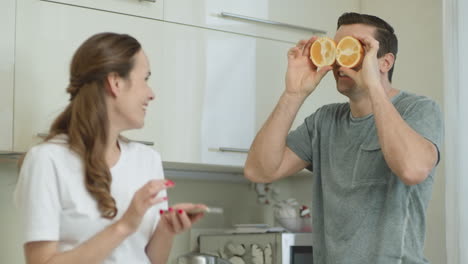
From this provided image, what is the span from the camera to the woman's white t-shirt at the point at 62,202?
1.45m

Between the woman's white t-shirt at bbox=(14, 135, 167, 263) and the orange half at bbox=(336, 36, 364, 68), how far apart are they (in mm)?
694

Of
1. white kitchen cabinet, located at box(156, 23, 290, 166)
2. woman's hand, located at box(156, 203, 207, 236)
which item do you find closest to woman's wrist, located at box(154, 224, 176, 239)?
woman's hand, located at box(156, 203, 207, 236)

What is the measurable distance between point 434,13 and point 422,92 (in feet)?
0.92

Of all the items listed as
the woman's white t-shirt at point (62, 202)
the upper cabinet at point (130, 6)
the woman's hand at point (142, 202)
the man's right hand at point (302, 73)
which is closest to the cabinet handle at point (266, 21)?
→ the upper cabinet at point (130, 6)

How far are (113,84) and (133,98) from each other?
52 millimetres

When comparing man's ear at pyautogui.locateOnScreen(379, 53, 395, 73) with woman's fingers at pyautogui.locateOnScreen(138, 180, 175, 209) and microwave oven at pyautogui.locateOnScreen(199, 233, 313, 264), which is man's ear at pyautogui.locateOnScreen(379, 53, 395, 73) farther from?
woman's fingers at pyautogui.locateOnScreen(138, 180, 175, 209)

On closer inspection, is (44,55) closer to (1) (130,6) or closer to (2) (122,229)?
(1) (130,6)

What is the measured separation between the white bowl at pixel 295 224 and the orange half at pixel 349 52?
3.17ft

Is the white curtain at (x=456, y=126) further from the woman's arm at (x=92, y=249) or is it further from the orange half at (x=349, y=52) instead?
the woman's arm at (x=92, y=249)

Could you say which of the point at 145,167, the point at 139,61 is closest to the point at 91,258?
the point at 145,167

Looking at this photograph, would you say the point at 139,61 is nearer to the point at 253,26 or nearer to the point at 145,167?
the point at 145,167

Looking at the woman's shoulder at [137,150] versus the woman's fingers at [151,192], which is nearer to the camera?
the woman's fingers at [151,192]

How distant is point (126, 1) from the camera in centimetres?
247

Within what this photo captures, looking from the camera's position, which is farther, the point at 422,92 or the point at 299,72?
the point at 422,92
